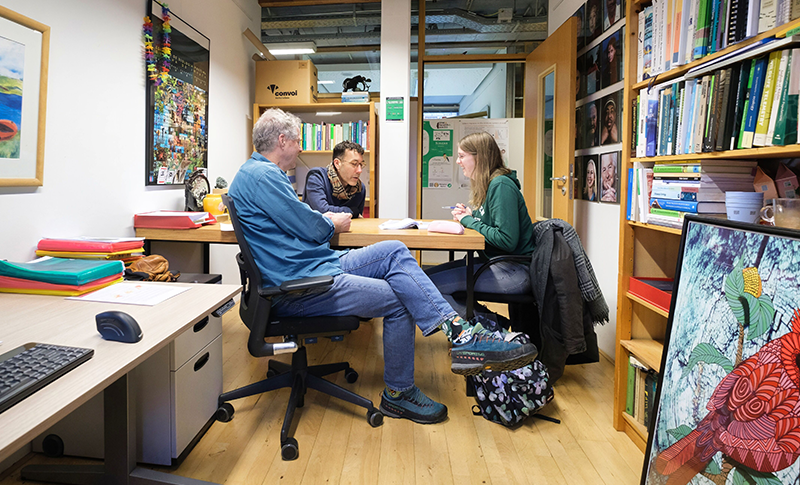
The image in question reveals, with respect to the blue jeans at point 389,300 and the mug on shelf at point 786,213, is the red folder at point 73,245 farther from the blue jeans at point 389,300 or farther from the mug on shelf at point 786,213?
the mug on shelf at point 786,213

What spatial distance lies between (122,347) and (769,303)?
1.41 m

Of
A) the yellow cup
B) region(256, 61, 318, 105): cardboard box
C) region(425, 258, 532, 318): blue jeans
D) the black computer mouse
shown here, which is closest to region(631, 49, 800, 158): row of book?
region(425, 258, 532, 318): blue jeans

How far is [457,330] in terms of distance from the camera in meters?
1.75

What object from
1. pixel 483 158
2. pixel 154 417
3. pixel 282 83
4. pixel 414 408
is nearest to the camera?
pixel 154 417

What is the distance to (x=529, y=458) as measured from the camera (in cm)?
168

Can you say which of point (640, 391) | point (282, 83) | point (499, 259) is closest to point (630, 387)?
point (640, 391)

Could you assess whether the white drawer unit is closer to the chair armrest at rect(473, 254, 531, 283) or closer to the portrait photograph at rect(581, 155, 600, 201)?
the chair armrest at rect(473, 254, 531, 283)

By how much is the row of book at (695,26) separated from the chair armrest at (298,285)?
1.43m

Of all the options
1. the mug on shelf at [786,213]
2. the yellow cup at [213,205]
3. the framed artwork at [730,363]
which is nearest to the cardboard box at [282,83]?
the yellow cup at [213,205]

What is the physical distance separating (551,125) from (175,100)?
261 cm

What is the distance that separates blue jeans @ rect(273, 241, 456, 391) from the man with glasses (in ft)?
3.20

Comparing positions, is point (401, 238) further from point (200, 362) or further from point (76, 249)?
point (76, 249)

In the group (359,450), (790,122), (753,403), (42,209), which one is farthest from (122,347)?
(790,122)

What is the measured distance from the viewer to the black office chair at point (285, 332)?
1.64 m
